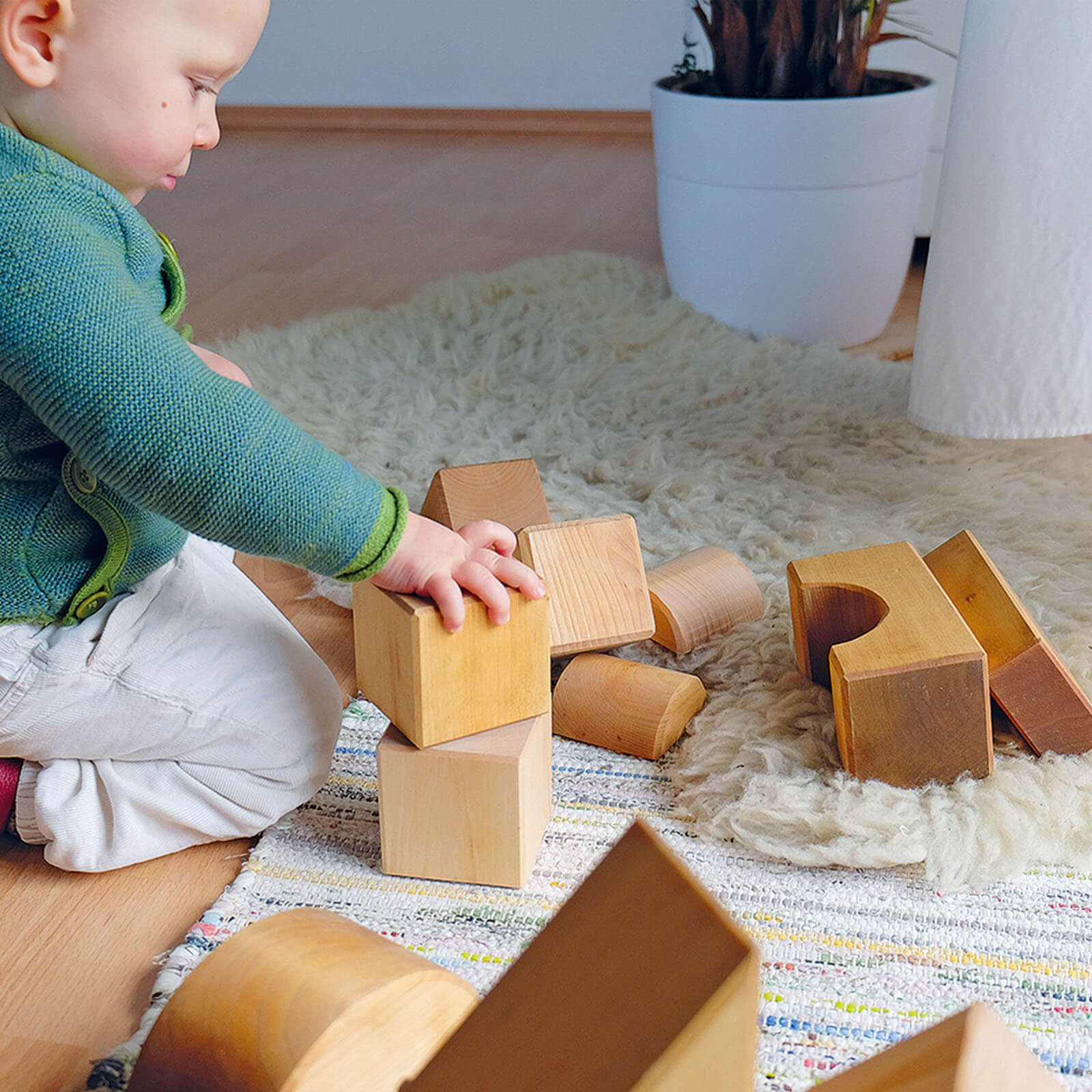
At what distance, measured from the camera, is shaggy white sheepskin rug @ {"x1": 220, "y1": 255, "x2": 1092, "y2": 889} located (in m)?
0.75

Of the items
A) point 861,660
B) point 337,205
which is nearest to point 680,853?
point 861,660

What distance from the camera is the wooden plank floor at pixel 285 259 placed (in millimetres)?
655

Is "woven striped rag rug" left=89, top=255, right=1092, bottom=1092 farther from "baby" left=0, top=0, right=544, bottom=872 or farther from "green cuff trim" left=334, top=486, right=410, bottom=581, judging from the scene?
"green cuff trim" left=334, top=486, right=410, bottom=581

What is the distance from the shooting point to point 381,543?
0.66 metres

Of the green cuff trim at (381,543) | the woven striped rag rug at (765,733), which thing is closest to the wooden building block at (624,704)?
the woven striped rag rug at (765,733)

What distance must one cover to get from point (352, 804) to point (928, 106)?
1367 millimetres

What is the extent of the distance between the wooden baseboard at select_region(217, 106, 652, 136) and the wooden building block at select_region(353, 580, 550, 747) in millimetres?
2664

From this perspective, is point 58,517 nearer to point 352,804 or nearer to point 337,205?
point 352,804

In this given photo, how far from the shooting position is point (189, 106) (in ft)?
2.15

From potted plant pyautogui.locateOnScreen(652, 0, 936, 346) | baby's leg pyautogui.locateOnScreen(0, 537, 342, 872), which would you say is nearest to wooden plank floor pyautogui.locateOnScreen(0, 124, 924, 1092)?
baby's leg pyautogui.locateOnScreen(0, 537, 342, 872)

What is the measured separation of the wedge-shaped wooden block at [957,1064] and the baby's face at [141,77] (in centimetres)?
57

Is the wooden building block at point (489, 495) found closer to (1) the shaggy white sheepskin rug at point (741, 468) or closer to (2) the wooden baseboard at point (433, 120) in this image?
(1) the shaggy white sheepskin rug at point (741, 468)

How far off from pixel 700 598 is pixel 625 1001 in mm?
757

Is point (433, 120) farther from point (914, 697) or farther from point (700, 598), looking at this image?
point (914, 697)
